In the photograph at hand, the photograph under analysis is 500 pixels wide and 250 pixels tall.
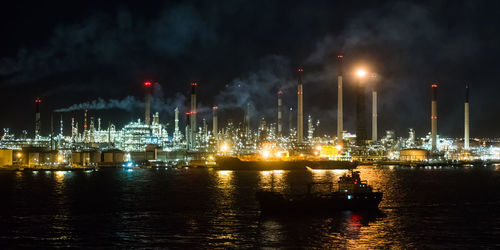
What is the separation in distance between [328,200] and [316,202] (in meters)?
0.66

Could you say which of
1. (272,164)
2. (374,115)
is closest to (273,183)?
(272,164)

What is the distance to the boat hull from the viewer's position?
2845 cm

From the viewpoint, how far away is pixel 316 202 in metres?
28.8

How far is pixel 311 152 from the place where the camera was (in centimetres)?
11794

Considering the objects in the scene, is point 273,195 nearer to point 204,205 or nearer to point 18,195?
point 204,205

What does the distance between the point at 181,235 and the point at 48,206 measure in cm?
1421

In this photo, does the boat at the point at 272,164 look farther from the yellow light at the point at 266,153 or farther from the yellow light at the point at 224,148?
the yellow light at the point at 224,148

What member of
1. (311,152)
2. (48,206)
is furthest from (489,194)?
(311,152)

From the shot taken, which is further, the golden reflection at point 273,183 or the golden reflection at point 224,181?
the golden reflection at point 224,181

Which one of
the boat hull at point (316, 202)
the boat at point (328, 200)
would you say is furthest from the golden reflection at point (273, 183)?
the boat hull at point (316, 202)

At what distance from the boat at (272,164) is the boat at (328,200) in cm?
5992

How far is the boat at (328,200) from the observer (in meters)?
28.5

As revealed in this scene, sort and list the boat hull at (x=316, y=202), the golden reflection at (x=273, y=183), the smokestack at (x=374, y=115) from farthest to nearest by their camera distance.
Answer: the smokestack at (x=374, y=115) → the golden reflection at (x=273, y=183) → the boat hull at (x=316, y=202)

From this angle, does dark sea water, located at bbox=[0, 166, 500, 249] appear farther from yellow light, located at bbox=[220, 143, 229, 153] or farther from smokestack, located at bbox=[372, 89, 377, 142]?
smokestack, located at bbox=[372, 89, 377, 142]
